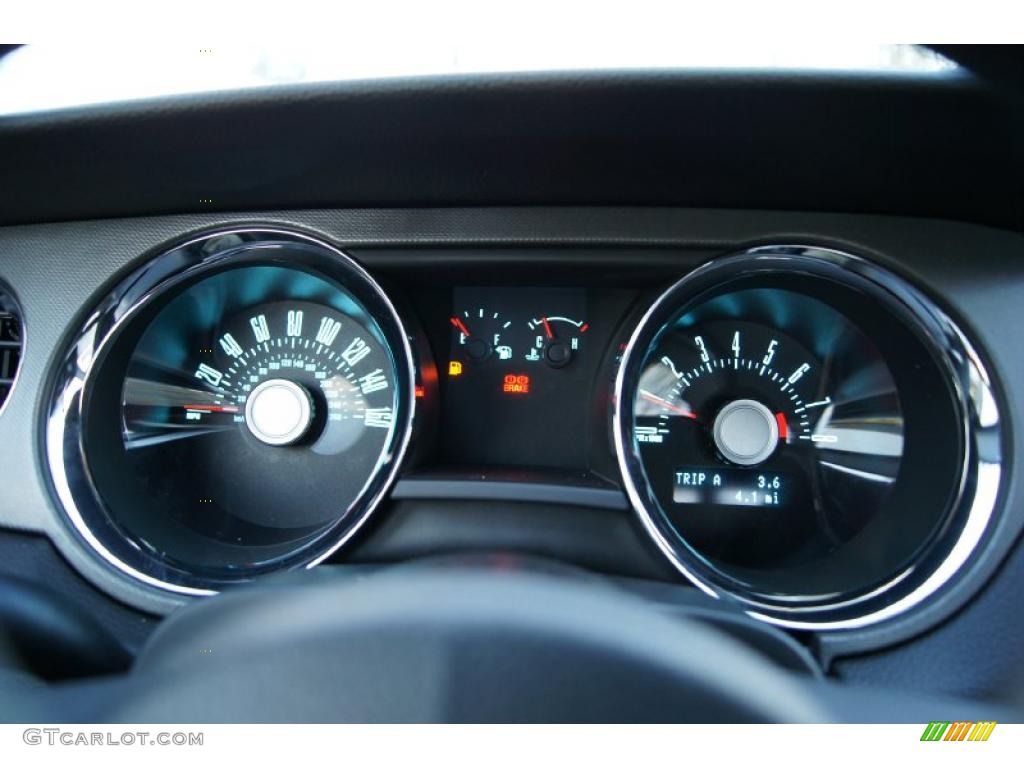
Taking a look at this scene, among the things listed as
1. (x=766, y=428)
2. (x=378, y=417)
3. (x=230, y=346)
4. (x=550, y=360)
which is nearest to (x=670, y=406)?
(x=766, y=428)

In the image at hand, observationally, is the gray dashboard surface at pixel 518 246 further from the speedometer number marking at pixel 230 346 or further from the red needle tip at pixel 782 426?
the red needle tip at pixel 782 426

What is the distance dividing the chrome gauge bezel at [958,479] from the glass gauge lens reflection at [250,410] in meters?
0.69

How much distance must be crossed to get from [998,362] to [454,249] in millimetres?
1361

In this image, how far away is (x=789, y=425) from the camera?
2.12m

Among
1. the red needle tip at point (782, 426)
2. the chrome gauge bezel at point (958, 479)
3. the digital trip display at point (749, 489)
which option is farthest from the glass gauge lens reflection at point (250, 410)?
the red needle tip at point (782, 426)

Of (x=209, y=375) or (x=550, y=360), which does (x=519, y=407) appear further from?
(x=209, y=375)

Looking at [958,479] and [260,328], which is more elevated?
[260,328]

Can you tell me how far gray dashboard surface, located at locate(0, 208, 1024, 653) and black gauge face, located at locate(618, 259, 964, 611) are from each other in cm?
14

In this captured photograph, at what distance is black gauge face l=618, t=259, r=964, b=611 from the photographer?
1.99m
